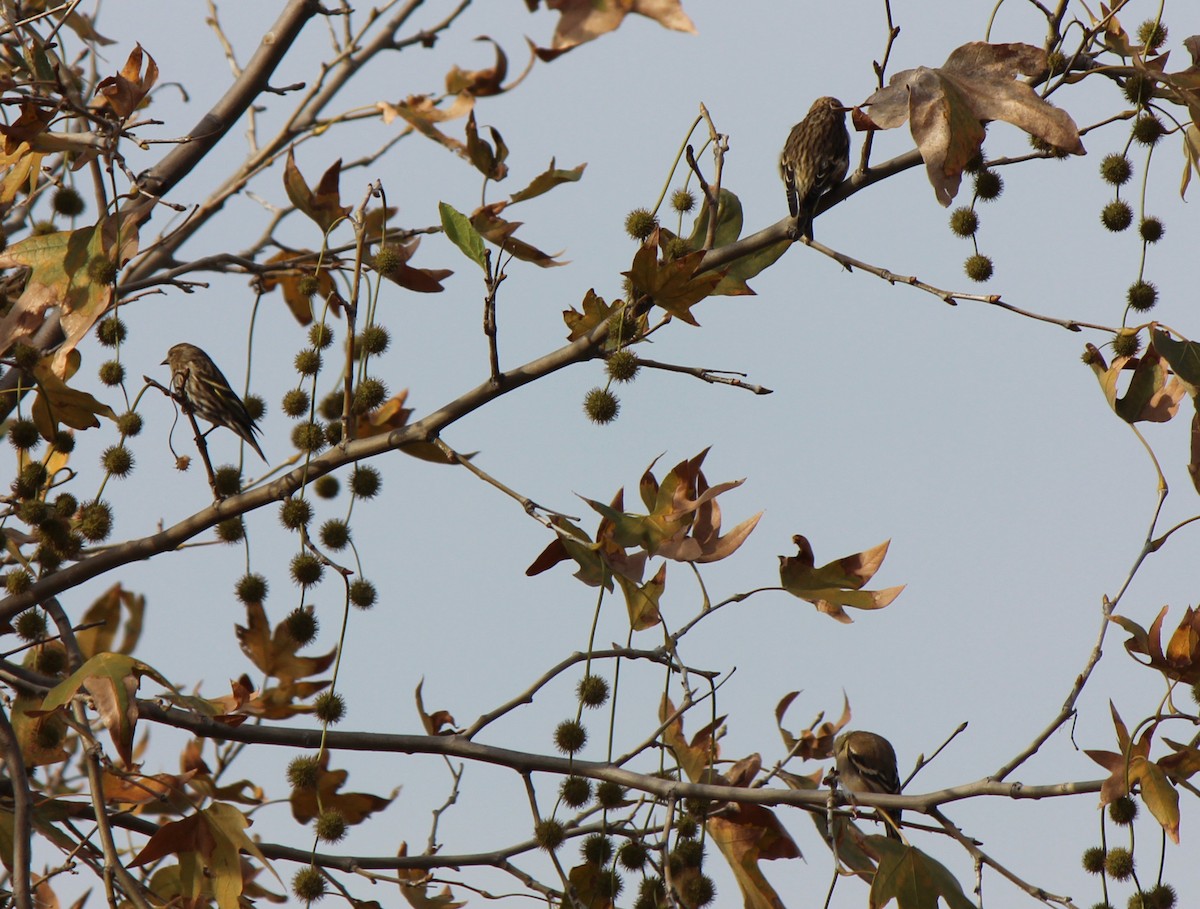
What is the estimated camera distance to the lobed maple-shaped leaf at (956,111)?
3906 millimetres

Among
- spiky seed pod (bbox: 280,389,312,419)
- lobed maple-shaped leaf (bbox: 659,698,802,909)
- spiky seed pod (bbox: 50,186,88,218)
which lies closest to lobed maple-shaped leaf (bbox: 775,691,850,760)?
lobed maple-shaped leaf (bbox: 659,698,802,909)

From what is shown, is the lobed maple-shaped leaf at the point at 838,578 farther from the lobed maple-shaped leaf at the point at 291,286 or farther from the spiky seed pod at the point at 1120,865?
the lobed maple-shaped leaf at the point at 291,286

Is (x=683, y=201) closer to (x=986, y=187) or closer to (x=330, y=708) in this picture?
(x=986, y=187)

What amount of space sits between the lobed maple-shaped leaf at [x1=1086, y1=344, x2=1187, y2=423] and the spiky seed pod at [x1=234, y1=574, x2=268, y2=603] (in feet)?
11.3

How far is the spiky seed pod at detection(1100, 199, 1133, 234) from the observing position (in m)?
5.73

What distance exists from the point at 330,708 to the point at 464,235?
6.14 ft

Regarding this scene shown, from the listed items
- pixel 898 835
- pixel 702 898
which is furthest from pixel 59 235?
pixel 898 835

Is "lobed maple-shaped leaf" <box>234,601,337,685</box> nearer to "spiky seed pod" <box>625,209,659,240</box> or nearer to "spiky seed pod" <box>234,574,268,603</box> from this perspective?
"spiky seed pod" <box>234,574,268,603</box>

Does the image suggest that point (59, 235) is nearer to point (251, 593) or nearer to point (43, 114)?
point (43, 114)

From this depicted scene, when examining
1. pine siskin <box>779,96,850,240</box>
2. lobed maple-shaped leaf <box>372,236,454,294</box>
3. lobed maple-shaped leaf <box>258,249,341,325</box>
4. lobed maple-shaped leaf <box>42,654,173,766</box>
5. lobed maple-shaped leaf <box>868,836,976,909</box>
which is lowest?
lobed maple-shaped leaf <box>868,836,976,909</box>

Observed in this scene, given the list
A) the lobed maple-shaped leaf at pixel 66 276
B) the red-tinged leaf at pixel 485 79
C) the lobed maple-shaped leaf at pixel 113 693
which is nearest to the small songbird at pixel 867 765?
the lobed maple-shaped leaf at pixel 113 693

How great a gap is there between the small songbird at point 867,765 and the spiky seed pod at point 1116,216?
367 cm

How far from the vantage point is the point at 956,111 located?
396 centimetres

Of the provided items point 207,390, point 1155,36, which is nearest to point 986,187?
point 1155,36
